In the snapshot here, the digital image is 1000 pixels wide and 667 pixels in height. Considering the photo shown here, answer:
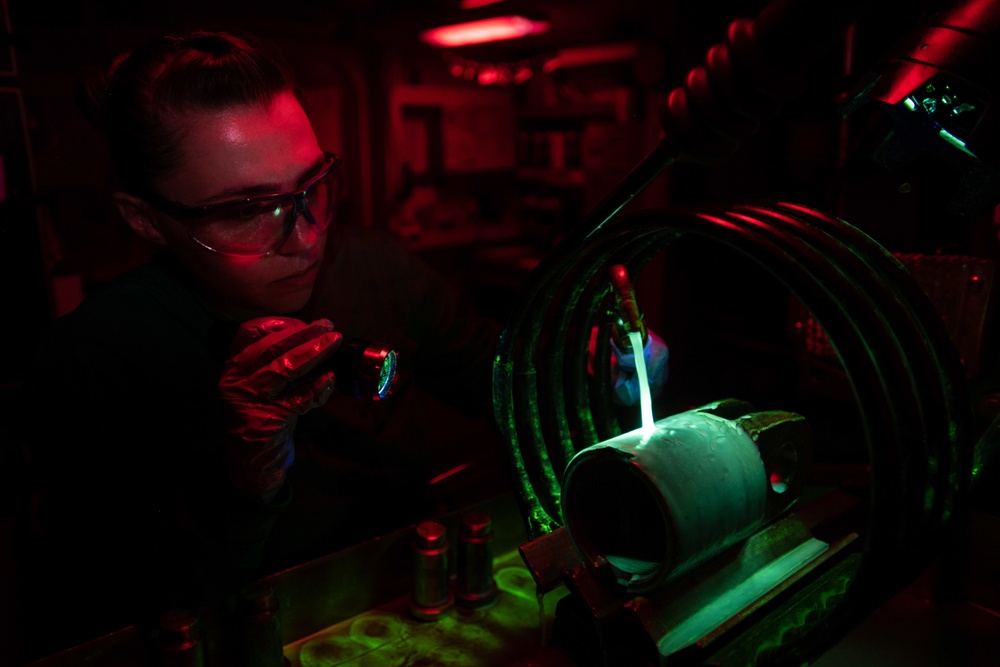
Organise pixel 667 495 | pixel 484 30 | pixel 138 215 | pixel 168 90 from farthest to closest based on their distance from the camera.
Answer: pixel 484 30 → pixel 138 215 → pixel 168 90 → pixel 667 495

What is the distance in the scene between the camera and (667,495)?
2.38ft

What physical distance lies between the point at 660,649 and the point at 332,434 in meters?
1.07

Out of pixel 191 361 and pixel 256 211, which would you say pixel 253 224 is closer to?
pixel 256 211

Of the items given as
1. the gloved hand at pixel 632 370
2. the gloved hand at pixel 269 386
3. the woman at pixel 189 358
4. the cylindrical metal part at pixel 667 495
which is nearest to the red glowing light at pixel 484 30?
the woman at pixel 189 358

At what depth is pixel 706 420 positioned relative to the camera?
86cm

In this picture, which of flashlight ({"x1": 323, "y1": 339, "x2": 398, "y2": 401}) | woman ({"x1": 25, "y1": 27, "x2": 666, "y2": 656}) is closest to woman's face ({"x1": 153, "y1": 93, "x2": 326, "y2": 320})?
woman ({"x1": 25, "y1": 27, "x2": 666, "y2": 656})

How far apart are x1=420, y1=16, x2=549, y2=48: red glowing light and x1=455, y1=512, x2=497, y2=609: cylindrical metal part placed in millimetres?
4138

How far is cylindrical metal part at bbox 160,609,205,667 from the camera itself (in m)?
0.85

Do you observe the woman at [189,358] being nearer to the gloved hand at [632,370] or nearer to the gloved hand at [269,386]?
the gloved hand at [269,386]

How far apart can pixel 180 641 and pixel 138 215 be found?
0.81 metres

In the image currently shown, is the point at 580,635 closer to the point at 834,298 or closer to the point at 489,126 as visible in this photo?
the point at 834,298

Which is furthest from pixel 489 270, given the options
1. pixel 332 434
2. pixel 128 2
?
pixel 332 434

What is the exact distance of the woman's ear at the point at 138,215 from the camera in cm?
130

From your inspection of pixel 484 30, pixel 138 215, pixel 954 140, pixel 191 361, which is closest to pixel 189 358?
pixel 191 361
